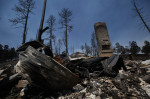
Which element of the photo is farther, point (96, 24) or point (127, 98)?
point (96, 24)

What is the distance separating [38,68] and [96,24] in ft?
16.8

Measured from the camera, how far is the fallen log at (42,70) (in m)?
1.22

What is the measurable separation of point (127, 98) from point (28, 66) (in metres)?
1.78

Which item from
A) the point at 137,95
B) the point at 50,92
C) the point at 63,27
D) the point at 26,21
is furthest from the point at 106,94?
the point at 63,27

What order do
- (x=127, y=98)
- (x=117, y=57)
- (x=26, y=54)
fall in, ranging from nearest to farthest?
(x=127, y=98), (x=26, y=54), (x=117, y=57)

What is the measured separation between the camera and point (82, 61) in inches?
99.4

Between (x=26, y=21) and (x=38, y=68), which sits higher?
(x=26, y=21)

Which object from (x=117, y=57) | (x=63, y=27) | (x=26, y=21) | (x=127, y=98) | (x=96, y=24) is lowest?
(x=127, y=98)

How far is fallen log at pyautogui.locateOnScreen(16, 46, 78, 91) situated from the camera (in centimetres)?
122

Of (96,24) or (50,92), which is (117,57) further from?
(96,24)

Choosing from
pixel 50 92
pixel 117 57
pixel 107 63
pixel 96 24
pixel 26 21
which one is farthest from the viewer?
pixel 26 21

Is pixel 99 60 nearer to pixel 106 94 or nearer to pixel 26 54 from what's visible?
pixel 106 94

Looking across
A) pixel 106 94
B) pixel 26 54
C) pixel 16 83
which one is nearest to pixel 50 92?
pixel 26 54

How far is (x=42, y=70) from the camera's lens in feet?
3.99
